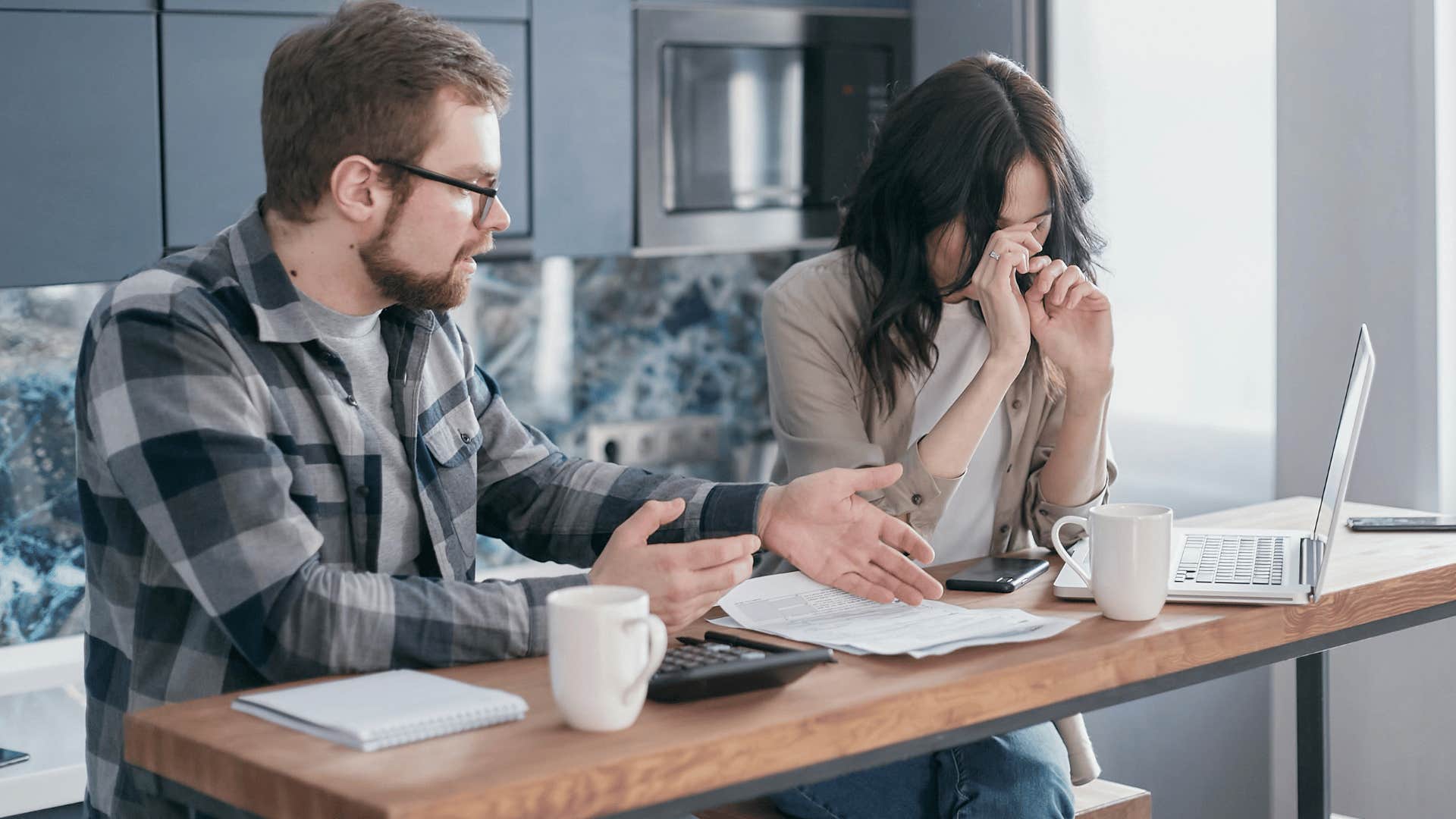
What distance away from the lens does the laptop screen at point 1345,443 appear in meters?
1.58

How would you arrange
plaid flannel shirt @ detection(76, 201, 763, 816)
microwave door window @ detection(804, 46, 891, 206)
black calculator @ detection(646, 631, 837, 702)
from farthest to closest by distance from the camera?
microwave door window @ detection(804, 46, 891, 206) < plaid flannel shirt @ detection(76, 201, 763, 816) < black calculator @ detection(646, 631, 837, 702)

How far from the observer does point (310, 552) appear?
4.50ft

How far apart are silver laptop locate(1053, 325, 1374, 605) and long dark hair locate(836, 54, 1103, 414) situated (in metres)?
0.48

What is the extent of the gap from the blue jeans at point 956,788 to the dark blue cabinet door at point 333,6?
4.28 feet

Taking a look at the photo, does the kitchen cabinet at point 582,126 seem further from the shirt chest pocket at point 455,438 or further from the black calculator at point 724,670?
the black calculator at point 724,670

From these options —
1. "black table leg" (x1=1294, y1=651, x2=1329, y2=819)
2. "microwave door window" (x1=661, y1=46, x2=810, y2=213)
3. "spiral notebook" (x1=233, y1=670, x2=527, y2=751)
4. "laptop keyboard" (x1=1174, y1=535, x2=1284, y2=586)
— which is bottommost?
"black table leg" (x1=1294, y1=651, x2=1329, y2=819)

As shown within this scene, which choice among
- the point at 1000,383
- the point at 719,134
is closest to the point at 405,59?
the point at 1000,383

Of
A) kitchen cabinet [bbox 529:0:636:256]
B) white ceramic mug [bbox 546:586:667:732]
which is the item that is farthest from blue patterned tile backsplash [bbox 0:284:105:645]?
white ceramic mug [bbox 546:586:667:732]

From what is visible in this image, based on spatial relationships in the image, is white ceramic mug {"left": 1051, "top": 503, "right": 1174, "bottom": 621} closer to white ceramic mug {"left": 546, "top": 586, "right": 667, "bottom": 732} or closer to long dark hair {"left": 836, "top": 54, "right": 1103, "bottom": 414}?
white ceramic mug {"left": 546, "top": 586, "right": 667, "bottom": 732}

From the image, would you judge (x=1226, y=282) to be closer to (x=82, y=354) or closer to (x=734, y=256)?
(x=734, y=256)

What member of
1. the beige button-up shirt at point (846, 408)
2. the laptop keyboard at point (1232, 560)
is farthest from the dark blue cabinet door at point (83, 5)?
the laptop keyboard at point (1232, 560)

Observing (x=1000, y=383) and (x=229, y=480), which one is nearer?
(x=229, y=480)

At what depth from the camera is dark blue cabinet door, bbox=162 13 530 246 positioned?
94.1 inches

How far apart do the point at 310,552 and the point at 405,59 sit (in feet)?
1.73
